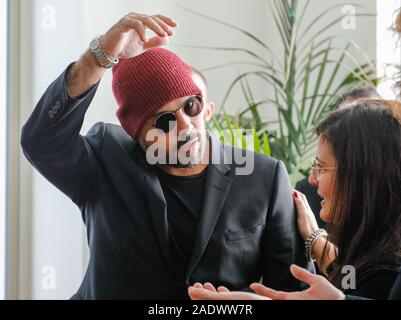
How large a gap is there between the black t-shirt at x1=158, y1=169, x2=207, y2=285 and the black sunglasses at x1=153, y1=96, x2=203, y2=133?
0.13 metres

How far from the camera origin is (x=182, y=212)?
1732 mm

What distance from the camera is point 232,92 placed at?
3.70m

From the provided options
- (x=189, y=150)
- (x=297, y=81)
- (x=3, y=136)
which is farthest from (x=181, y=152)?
(x=297, y=81)

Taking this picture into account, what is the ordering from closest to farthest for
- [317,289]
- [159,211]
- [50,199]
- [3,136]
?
[317,289] → [159,211] → [3,136] → [50,199]

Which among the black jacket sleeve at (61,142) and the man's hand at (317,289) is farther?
the black jacket sleeve at (61,142)

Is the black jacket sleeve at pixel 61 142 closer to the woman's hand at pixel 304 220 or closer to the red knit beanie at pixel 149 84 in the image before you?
the red knit beanie at pixel 149 84

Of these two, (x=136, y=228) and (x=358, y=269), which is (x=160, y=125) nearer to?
(x=136, y=228)

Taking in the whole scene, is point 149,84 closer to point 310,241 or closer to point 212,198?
point 212,198

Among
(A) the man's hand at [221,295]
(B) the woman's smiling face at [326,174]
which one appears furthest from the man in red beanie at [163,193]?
(A) the man's hand at [221,295]

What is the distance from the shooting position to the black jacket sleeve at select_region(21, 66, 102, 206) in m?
1.56

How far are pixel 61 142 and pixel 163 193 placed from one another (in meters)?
0.31

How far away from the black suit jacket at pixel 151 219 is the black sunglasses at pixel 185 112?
112 mm

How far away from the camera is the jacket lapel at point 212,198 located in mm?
1645

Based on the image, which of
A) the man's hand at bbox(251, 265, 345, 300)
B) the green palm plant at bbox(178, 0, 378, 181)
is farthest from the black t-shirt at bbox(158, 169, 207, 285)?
the green palm plant at bbox(178, 0, 378, 181)
